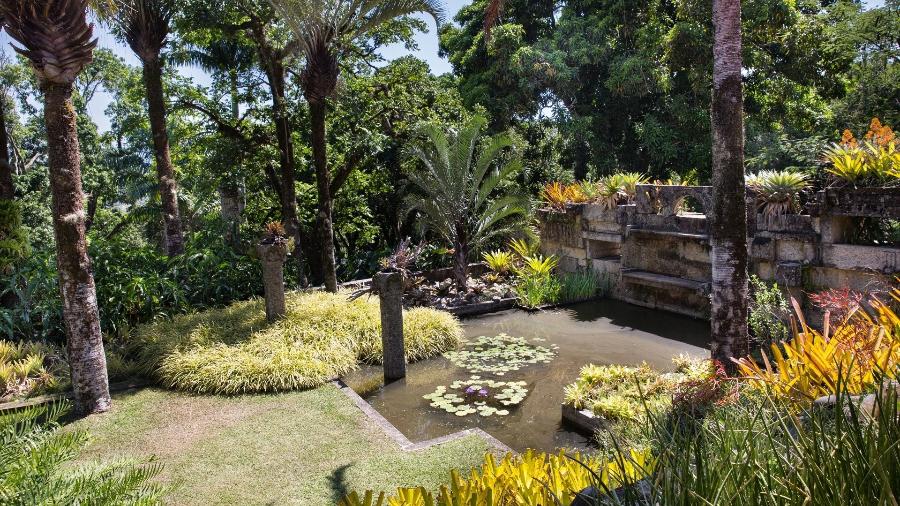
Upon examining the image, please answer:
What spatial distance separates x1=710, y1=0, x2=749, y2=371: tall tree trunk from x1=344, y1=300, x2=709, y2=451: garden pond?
6.03 feet

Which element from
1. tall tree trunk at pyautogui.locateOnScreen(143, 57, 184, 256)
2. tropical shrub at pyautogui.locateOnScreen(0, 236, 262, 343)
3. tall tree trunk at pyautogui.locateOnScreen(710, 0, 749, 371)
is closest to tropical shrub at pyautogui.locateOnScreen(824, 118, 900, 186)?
tall tree trunk at pyautogui.locateOnScreen(710, 0, 749, 371)

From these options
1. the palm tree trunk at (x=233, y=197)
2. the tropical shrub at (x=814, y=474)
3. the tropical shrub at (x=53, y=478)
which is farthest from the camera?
the palm tree trunk at (x=233, y=197)

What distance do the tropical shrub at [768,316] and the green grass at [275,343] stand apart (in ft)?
12.6

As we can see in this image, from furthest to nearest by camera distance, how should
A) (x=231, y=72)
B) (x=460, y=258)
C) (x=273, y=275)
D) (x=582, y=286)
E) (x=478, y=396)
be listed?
(x=231, y=72)
(x=460, y=258)
(x=582, y=286)
(x=273, y=275)
(x=478, y=396)

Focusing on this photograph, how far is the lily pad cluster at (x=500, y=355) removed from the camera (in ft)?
24.4

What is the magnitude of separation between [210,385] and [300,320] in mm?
1639

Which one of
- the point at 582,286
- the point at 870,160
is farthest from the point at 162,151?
the point at 870,160

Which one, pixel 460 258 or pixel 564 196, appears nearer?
pixel 460 258

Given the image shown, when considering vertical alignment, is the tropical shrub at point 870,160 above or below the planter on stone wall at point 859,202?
above

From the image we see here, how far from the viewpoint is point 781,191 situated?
803 cm

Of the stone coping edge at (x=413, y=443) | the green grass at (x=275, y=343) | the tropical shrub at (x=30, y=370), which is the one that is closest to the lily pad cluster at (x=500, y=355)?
the green grass at (x=275, y=343)

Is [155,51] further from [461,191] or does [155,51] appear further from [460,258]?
[460,258]

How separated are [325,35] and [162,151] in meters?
3.40

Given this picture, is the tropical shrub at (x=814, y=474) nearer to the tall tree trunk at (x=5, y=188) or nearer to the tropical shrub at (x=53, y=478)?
the tropical shrub at (x=53, y=478)
